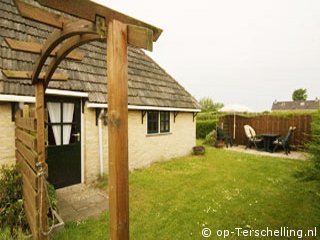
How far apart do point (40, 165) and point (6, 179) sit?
6.84 feet

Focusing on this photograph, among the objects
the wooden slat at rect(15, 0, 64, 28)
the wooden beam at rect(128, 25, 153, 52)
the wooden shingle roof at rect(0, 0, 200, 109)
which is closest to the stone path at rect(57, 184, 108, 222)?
the wooden shingle roof at rect(0, 0, 200, 109)

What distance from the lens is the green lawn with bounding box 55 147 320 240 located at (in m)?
3.86

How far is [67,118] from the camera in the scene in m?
5.93

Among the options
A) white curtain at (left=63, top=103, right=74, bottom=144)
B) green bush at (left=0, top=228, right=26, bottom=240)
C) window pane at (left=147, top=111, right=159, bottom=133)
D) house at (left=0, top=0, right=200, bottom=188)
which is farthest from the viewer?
window pane at (left=147, top=111, right=159, bottom=133)

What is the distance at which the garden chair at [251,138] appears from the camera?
41.0 ft

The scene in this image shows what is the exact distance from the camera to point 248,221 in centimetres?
415

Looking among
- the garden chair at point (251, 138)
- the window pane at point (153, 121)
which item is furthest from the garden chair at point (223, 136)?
the window pane at point (153, 121)

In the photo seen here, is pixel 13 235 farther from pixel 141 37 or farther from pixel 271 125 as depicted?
pixel 271 125

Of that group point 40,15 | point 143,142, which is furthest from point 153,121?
point 40,15

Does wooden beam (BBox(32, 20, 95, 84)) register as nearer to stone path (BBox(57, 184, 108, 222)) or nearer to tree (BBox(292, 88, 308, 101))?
stone path (BBox(57, 184, 108, 222))

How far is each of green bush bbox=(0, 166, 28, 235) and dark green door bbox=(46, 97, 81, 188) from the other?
1.29m

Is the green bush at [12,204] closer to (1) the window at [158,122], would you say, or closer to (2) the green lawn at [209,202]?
(2) the green lawn at [209,202]

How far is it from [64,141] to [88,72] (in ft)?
8.05

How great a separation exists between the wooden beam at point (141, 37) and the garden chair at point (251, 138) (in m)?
12.5
